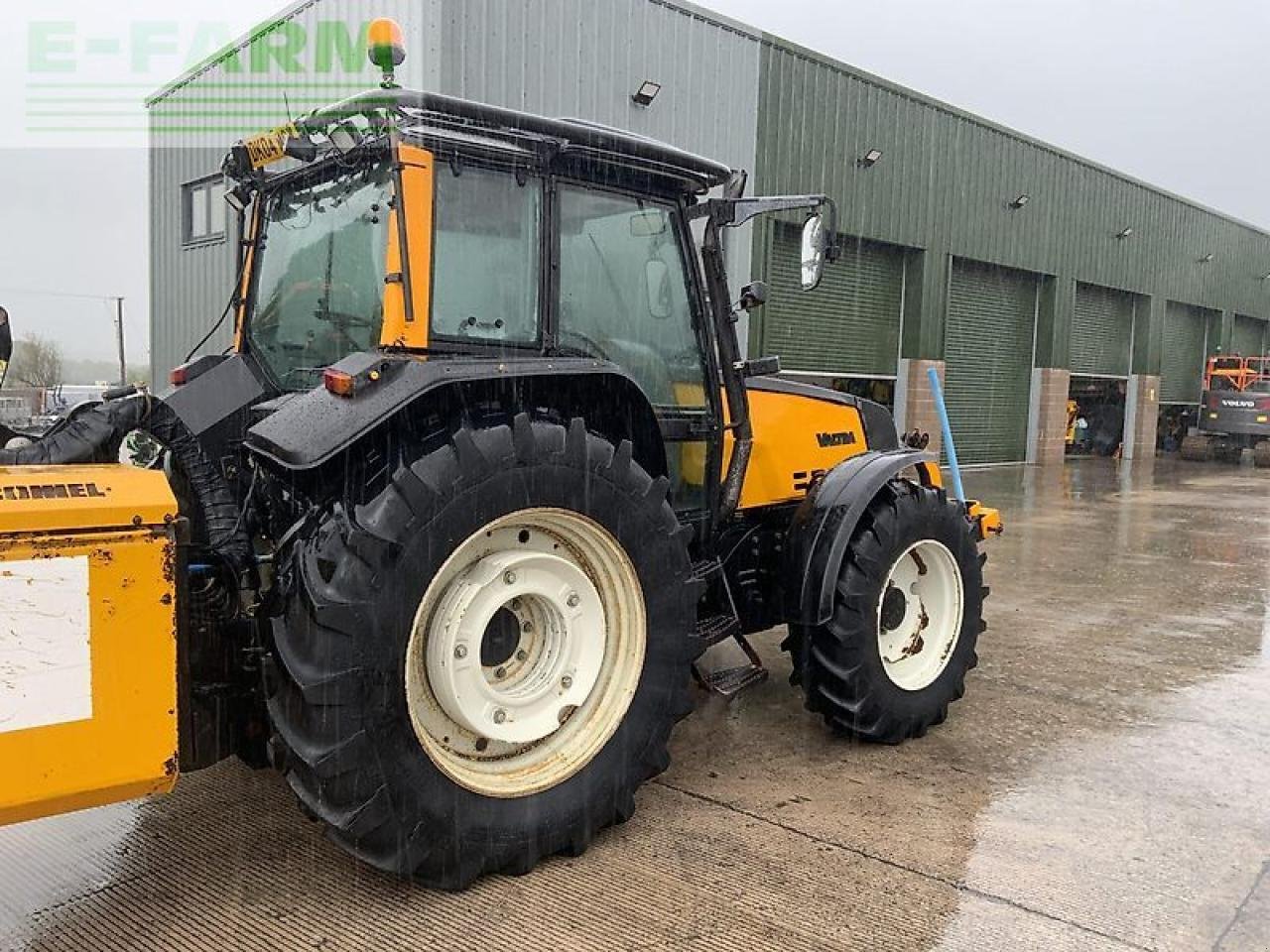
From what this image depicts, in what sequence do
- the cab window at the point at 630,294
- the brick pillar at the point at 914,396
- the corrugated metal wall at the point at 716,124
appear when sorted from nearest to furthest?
the cab window at the point at 630,294 → the corrugated metal wall at the point at 716,124 → the brick pillar at the point at 914,396

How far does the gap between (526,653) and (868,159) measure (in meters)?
13.3

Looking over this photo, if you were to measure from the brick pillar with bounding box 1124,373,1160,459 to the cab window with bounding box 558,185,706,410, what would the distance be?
22111 millimetres

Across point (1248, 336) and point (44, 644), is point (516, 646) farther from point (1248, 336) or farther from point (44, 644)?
point (1248, 336)

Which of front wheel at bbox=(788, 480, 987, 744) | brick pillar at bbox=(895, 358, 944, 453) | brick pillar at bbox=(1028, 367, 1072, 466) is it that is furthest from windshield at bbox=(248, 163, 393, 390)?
brick pillar at bbox=(1028, 367, 1072, 466)

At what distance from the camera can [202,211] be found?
531 inches

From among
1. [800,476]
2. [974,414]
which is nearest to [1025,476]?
[974,414]

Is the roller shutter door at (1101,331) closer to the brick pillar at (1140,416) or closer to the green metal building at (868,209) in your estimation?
the green metal building at (868,209)

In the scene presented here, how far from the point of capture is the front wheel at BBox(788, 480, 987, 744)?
4.04m

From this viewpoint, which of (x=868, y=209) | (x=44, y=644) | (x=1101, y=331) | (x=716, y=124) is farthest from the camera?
(x=1101, y=331)

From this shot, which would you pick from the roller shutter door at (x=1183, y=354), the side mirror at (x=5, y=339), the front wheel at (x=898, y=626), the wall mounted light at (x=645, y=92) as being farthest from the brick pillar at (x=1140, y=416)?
the side mirror at (x=5, y=339)

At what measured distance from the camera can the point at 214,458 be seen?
371 centimetres

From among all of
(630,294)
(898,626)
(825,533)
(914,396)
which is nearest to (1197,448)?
(914,396)

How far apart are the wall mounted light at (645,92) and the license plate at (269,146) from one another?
8.11 m

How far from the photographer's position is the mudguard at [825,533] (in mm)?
3973
